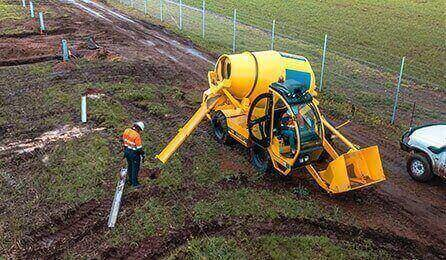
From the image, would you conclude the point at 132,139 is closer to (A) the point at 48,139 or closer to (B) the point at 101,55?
(A) the point at 48,139

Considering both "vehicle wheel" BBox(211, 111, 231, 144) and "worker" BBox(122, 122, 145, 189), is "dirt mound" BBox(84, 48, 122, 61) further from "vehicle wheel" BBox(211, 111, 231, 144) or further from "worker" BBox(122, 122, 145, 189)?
"worker" BBox(122, 122, 145, 189)

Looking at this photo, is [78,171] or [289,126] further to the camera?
[78,171]

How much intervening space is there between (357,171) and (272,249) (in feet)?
10.3

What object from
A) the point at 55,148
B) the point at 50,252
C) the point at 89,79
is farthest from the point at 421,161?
the point at 89,79

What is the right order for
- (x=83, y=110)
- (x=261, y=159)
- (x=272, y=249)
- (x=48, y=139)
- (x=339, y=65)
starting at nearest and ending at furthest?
(x=272, y=249) → (x=261, y=159) → (x=48, y=139) → (x=83, y=110) → (x=339, y=65)

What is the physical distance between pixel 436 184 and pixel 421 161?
74 cm

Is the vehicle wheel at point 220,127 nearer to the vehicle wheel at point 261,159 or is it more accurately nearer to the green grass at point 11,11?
the vehicle wheel at point 261,159

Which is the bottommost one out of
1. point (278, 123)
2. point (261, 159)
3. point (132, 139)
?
point (261, 159)

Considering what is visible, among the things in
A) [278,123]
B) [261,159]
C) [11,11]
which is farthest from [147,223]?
[11,11]

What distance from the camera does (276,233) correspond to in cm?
946

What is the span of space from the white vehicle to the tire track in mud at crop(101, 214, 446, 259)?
2.62 metres

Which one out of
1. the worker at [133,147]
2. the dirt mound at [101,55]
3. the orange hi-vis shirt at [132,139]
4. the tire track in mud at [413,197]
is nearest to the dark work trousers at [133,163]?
the worker at [133,147]

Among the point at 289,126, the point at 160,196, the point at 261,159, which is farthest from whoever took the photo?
the point at 261,159

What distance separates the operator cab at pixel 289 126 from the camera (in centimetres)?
1053
